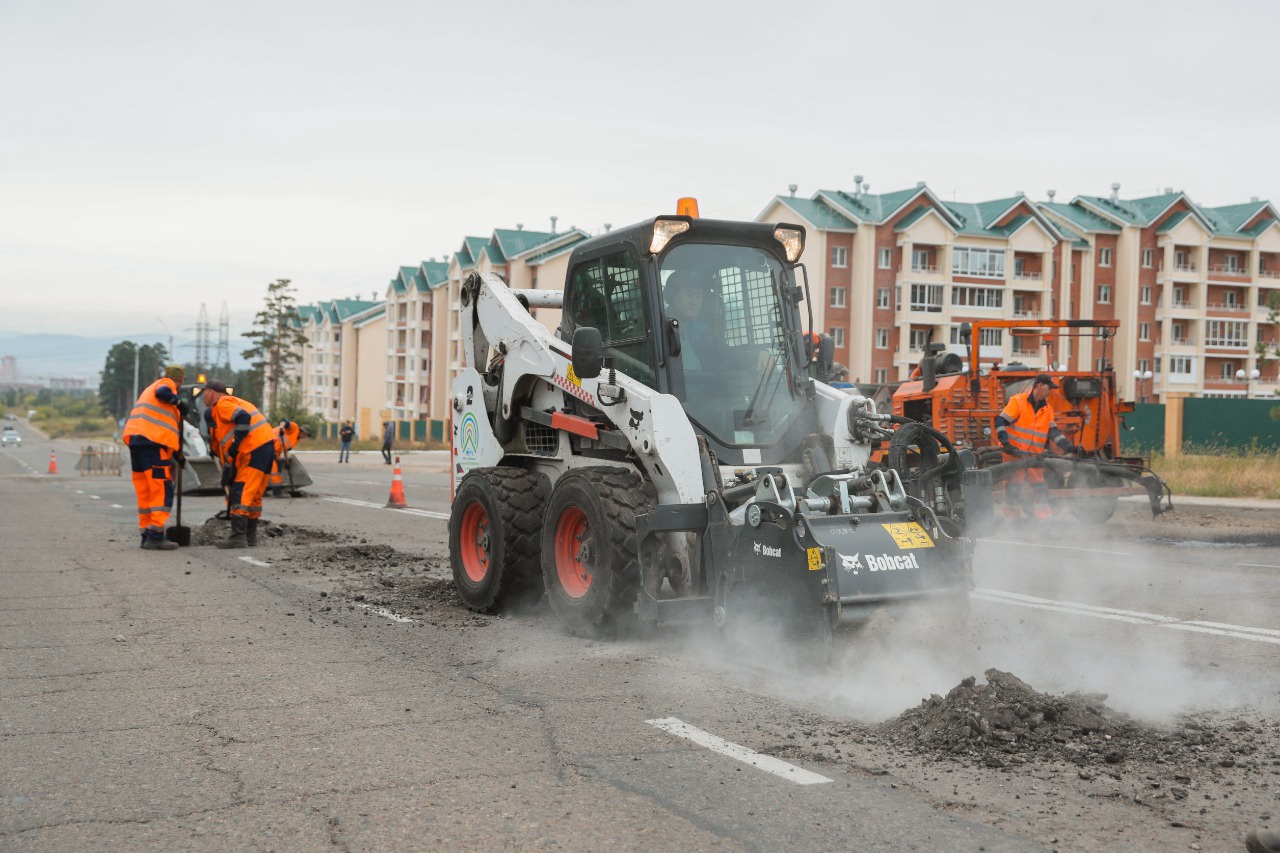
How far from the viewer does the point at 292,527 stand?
14039mm

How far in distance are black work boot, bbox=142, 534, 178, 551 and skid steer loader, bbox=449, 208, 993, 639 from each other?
15.5 ft

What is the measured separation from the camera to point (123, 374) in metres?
151

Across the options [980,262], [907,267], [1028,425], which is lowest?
[1028,425]

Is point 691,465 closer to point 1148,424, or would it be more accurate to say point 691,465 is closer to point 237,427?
point 237,427

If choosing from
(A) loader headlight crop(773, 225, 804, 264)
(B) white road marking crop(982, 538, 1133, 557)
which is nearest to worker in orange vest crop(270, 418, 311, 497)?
(B) white road marking crop(982, 538, 1133, 557)

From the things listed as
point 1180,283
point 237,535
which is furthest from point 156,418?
point 1180,283

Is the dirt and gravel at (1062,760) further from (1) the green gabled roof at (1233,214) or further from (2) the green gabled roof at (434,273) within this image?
(2) the green gabled roof at (434,273)

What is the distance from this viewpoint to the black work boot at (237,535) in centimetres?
1223

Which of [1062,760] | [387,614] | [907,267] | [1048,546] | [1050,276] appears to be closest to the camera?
[1062,760]

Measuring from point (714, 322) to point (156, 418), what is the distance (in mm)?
6902

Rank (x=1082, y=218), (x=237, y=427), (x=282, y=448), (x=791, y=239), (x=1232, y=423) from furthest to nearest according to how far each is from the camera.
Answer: (x=1082, y=218)
(x=1232, y=423)
(x=282, y=448)
(x=237, y=427)
(x=791, y=239)

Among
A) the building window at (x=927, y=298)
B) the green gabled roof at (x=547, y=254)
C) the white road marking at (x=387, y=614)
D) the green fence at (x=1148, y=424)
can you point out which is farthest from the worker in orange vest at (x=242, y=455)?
the green gabled roof at (x=547, y=254)

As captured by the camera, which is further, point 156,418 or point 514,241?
point 514,241

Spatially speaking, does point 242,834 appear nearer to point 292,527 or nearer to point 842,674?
point 842,674
